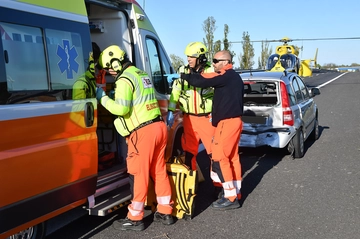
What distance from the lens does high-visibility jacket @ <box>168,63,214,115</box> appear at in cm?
540

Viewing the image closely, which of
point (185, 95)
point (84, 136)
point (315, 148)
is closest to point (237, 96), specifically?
point (185, 95)

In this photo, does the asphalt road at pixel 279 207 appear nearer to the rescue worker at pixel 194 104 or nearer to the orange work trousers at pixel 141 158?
the orange work trousers at pixel 141 158

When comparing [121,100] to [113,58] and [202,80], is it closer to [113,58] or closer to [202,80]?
[113,58]

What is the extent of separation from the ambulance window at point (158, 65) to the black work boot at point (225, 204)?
5.65ft

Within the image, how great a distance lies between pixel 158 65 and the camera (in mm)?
5824

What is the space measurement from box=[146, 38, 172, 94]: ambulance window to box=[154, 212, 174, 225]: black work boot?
1.77 metres

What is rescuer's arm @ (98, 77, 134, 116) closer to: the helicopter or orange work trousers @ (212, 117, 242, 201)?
orange work trousers @ (212, 117, 242, 201)

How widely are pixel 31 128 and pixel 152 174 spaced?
175cm

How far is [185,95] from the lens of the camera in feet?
18.2

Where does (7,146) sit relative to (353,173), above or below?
above

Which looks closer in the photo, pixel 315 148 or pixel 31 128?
pixel 31 128

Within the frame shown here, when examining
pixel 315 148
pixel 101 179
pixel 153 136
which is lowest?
pixel 315 148

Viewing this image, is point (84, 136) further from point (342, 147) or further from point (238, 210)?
point (342, 147)

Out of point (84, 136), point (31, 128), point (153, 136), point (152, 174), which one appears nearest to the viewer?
point (31, 128)
